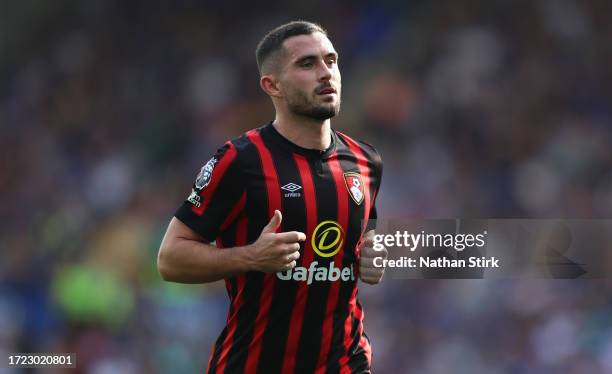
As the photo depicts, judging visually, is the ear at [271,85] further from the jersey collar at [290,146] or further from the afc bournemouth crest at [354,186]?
the afc bournemouth crest at [354,186]

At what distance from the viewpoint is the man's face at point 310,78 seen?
3.93 m

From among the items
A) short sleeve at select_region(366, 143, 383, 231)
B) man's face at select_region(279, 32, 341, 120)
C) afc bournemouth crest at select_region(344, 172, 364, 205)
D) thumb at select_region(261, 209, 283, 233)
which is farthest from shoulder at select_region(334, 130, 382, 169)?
thumb at select_region(261, 209, 283, 233)

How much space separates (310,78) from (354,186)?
1.65ft

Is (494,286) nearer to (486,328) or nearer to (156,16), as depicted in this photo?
(486,328)

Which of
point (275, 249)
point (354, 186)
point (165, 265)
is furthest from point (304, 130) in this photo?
point (165, 265)

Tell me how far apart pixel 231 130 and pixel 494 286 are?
3.41m

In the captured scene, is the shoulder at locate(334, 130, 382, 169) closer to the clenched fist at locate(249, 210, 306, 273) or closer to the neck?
the neck

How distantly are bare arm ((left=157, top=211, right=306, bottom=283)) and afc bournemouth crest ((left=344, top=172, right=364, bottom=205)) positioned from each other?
1.53ft

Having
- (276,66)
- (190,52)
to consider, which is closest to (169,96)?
(190,52)

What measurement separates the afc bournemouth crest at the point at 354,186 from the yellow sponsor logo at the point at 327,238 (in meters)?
0.17

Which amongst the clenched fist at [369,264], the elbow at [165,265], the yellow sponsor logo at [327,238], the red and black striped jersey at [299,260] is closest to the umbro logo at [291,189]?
the red and black striped jersey at [299,260]

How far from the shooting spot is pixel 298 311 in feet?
12.6

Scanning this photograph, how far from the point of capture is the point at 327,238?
12.8ft

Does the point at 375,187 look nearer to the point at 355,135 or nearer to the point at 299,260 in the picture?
the point at 299,260
